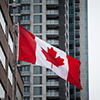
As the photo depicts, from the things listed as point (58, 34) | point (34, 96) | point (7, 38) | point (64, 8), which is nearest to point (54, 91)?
point (34, 96)

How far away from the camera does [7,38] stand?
994 inches

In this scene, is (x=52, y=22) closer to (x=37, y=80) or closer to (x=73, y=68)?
(x=37, y=80)

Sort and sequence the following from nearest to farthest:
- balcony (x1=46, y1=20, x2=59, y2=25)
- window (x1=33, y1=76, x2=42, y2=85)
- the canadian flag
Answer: the canadian flag
window (x1=33, y1=76, x2=42, y2=85)
balcony (x1=46, y1=20, x2=59, y2=25)

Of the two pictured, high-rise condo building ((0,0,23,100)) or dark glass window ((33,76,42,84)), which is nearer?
high-rise condo building ((0,0,23,100))

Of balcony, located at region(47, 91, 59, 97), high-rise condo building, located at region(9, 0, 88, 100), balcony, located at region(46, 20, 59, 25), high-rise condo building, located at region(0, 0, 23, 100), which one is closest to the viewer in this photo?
high-rise condo building, located at region(0, 0, 23, 100)

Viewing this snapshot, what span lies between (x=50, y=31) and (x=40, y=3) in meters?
7.37

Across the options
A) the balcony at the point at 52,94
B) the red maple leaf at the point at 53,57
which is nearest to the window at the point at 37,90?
the balcony at the point at 52,94

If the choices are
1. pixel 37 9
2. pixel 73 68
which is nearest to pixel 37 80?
pixel 37 9

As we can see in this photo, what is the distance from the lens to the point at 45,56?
782 inches

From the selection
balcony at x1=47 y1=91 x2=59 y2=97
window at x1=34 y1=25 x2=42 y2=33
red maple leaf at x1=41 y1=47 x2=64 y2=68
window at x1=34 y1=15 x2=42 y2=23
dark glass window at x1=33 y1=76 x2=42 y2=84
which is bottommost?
balcony at x1=47 y1=91 x2=59 y2=97

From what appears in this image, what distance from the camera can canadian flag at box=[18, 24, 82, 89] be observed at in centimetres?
1858

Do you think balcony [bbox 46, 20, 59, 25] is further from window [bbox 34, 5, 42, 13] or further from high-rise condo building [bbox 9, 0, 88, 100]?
window [bbox 34, 5, 42, 13]

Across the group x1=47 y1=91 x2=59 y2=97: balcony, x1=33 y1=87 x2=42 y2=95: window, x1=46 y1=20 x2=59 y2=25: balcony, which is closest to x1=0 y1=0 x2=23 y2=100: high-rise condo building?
x1=33 y1=87 x2=42 y2=95: window

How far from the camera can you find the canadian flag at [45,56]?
18578mm
